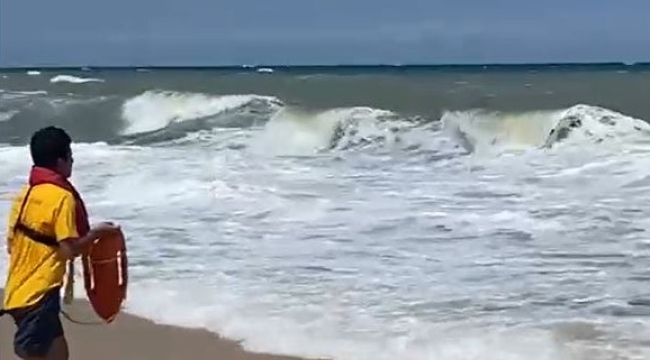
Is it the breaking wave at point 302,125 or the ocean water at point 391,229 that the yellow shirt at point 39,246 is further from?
the breaking wave at point 302,125

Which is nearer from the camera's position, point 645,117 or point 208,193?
point 208,193

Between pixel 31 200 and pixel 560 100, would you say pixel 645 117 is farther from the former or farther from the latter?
pixel 31 200

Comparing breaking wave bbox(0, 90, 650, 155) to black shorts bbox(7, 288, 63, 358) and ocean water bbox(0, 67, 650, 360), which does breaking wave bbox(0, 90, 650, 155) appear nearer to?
ocean water bbox(0, 67, 650, 360)

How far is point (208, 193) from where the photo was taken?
13.7m

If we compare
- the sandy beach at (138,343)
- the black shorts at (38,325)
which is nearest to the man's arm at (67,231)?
the black shorts at (38,325)

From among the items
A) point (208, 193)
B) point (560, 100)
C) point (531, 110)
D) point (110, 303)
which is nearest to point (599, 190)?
point (208, 193)

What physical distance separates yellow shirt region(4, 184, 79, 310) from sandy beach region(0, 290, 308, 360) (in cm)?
205

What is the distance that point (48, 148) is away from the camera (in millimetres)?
4582

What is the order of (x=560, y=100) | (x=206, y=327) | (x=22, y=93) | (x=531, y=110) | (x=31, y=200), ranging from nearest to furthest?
(x=31, y=200) → (x=206, y=327) → (x=531, y=110) → (x=560, y=100) → (x=22, y=93)

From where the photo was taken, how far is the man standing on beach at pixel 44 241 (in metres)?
4.51

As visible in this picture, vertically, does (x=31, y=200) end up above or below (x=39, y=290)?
above

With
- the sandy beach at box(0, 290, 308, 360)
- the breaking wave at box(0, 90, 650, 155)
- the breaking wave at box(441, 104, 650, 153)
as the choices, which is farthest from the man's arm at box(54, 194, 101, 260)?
the breaking wave at box(441, 104, 650, 153)

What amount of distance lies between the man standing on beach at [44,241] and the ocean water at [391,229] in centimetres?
241

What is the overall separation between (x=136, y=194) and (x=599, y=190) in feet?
15.7
